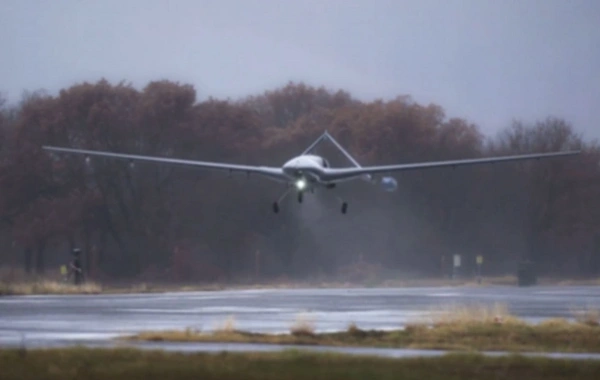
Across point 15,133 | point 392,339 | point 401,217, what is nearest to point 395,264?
point 401,217

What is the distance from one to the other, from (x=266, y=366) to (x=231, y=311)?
16.9 meters

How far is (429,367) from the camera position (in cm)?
1925

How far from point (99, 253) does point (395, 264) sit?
65.0 feet

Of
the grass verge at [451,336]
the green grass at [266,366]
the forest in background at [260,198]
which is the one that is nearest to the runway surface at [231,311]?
the grass verge at [451,336]

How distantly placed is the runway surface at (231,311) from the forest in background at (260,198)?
1112 inches

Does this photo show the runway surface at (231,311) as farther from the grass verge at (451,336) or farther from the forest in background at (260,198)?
the forest in background at (260,198)

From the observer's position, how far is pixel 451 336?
26.3 m

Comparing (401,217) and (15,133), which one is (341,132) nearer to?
(401,217)

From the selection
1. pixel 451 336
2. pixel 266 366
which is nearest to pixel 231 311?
pixel 451 336

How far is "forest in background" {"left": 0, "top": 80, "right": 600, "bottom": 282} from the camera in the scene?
77125 mm

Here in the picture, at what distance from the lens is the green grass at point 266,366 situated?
17984mm

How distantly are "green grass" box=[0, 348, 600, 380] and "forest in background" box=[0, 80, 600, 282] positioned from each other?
51031mm

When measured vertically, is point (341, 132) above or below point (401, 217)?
above

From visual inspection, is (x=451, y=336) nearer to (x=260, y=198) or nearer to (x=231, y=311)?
(x=231, y=311)
